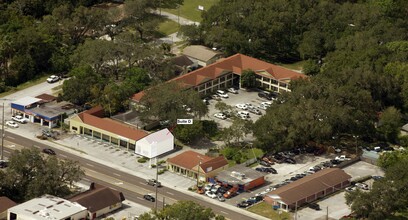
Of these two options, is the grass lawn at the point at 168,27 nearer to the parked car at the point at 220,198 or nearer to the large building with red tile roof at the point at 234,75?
the large building with red tile roof at the point at 234,75

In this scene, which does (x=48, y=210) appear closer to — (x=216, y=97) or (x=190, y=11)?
(x=216, y=97)

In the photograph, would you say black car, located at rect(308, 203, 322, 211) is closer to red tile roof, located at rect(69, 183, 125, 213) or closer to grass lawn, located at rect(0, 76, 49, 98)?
red tile roof, located at rect(69, 183, 125, 213)

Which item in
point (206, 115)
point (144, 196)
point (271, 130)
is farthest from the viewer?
point (206, 115)

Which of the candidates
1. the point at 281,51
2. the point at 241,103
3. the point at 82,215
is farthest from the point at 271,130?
the point at 281,51

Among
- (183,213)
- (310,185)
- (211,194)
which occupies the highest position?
(183,213)

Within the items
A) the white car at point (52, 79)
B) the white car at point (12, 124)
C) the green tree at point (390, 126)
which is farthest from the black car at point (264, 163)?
the white car at point (52, 79)

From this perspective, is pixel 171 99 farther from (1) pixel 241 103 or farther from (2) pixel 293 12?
(2) pixel 293 12

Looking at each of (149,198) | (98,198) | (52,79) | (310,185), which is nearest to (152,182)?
(149,198)
